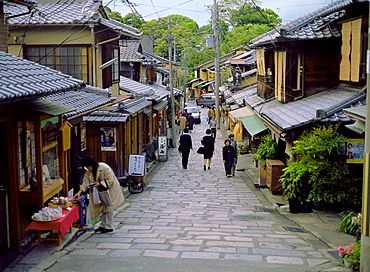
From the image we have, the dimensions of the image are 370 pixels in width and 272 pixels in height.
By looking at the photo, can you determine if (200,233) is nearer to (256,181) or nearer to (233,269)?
Answer: (233,269)

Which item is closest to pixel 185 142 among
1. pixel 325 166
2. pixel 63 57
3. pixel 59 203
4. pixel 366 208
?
pixel 63 57

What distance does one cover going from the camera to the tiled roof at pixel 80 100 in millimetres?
12176

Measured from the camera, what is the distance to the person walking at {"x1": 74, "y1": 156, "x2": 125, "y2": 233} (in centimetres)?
1046

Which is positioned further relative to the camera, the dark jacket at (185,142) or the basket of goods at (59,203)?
the dark jacket at (185,142)

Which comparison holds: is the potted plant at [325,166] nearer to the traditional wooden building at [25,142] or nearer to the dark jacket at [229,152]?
the traditional wooden building at [25,142]

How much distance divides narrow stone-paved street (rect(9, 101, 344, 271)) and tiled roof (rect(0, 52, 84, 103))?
9.90ft

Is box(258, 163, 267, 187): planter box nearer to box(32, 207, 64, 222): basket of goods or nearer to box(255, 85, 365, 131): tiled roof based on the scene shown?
box(255, 85, 365, 131): tiled roof

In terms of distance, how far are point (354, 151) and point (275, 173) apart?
4021mm

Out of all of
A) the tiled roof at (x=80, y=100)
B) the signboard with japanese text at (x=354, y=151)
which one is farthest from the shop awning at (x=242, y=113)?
the signboard with japanese text at (x=354, y=151)

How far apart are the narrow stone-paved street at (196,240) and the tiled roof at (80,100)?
3.27 meters

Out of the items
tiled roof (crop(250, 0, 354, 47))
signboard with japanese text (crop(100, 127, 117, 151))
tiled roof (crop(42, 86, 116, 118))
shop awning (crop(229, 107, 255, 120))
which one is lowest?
signboard with japanese text (crop(100, 127, 117, 151))

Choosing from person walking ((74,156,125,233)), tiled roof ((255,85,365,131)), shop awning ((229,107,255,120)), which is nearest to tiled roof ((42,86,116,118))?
person walking ((74,156,125,233))

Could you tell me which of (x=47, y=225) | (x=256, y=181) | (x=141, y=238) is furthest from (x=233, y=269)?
(x=256, y=181)

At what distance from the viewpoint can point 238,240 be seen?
32.9ft
